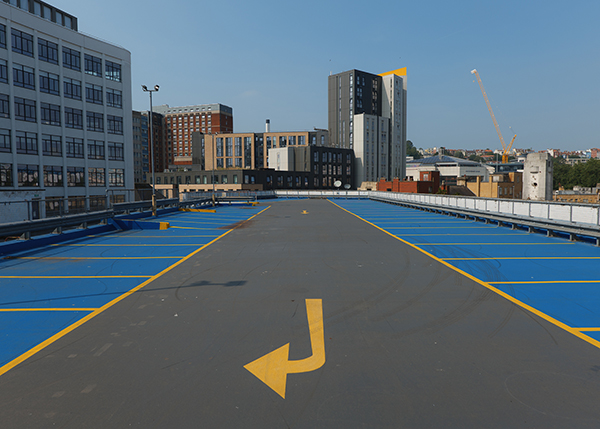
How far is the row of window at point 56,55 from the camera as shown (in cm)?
4728

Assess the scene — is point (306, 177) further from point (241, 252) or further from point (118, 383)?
point (118, 383)

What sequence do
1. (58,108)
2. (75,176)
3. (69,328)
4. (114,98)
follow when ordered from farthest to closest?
(114,98)
(75,176)
(58,108)
(69,328)

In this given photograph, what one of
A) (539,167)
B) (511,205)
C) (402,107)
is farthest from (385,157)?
(511,205)

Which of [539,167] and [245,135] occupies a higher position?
[245,135]

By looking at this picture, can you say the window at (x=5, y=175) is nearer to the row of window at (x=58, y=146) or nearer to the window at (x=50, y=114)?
the row of window at (x=58, y=146)

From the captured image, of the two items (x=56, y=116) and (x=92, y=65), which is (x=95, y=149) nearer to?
(x=56, y=116)

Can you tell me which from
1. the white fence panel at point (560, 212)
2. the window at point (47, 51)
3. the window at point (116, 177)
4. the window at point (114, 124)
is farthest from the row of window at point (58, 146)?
the white fence panel at point (560, 212)

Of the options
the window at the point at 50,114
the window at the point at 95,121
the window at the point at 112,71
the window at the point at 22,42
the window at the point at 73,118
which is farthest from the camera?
the window at the point at 112,71

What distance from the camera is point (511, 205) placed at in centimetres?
2233

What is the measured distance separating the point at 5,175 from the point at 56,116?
10.6 meters

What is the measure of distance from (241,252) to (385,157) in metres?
123

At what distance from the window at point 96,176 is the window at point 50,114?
25.6ft

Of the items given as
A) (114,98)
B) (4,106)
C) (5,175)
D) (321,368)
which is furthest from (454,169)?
(321,368)

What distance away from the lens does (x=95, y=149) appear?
191 feet
